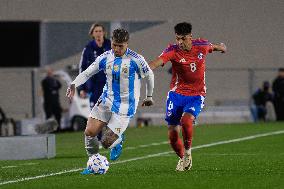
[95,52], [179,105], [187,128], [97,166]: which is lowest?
[97,166]

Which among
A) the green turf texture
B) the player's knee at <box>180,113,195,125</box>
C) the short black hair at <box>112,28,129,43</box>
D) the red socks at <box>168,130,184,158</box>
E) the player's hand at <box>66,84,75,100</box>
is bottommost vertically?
the green turf texture

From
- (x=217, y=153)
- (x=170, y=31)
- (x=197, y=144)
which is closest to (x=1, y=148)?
(x=217, y=153)

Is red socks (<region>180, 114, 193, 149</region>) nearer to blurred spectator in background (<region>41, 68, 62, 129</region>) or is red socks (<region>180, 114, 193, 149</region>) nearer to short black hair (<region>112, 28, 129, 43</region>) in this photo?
short black hair (<region>112, 28, 129, 43</region>)

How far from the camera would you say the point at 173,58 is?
14977 mm

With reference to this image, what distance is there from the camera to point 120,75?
14266 mm

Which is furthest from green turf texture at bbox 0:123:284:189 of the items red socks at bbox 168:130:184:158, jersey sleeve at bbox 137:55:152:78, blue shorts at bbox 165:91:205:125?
jersey sleeve at bbox 137:55:152:78

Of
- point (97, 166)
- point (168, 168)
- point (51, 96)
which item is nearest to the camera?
point (97, 166)

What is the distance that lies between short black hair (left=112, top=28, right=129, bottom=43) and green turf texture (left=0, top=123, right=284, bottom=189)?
177cm

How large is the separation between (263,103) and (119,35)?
67.1 feet

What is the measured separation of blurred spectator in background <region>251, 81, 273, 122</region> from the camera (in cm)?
3362

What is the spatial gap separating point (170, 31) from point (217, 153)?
67.6 ft

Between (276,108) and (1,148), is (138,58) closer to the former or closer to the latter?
(1,148)

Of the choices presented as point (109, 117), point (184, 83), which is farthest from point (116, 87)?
point (184, 83)

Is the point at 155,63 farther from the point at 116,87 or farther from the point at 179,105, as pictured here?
the point at 179,105
